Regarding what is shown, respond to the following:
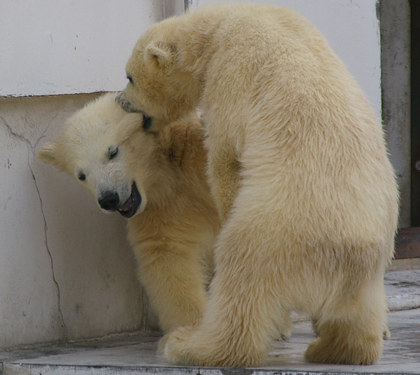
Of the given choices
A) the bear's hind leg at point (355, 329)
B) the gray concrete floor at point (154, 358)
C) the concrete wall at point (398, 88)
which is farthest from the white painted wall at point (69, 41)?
the concrete wall at point (398, 88)

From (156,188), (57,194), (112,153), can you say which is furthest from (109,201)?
(57,194)

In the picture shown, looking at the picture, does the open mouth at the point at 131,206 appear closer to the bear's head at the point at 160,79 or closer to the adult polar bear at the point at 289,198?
the bear's head at the point at 160,79

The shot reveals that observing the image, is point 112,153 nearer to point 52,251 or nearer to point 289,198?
point 52,251

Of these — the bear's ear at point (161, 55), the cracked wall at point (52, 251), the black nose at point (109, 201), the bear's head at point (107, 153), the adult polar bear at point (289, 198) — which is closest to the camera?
the adult polar bear at point (289, 198)

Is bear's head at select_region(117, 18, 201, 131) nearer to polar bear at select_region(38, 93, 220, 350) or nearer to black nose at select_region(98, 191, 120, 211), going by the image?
polar bear at select_region(38, 93, 220, 350)

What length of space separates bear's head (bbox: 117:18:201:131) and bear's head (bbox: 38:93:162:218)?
0.12 m

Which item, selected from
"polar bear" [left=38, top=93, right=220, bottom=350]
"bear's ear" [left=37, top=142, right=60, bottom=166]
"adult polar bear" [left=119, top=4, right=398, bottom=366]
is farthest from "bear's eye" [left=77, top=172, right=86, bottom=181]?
"adult polar bear" [left=119, top=4, right=398, bottom=366]

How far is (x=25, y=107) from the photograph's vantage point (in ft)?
Result: 13.8

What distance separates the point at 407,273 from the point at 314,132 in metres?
3.32

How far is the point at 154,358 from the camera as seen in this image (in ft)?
12.2

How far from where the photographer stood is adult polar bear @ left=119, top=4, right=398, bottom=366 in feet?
10.00

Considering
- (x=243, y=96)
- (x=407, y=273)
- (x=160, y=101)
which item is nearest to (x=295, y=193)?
(x=243, y=96)

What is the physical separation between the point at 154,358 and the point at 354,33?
2.82 m

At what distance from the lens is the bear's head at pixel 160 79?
149 inches
